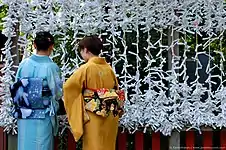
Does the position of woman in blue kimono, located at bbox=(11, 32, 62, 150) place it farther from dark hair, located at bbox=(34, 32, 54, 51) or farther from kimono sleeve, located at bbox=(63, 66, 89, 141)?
kimono sleeve, located at bbox=(63, 66, 89, 141)

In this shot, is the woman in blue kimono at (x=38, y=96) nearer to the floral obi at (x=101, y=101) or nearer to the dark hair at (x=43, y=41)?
the dark hair at (x=43, y=41)

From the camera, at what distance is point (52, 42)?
332 centimetres

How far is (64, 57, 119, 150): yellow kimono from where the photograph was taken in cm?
313

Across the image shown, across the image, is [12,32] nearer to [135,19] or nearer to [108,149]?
[135,19]

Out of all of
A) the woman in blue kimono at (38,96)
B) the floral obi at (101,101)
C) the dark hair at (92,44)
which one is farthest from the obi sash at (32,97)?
the dark hair at (92,44)

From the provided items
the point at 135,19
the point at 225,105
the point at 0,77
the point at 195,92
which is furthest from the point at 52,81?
the point at 225,105

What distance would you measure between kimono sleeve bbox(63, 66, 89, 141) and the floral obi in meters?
0.05

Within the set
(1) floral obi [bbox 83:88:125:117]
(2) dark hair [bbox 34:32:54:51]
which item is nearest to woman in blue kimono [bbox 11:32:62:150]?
(2) dark hair [bbox 34:32:54:51]

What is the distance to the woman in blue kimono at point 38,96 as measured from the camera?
3230mm

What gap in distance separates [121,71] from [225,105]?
94 cm

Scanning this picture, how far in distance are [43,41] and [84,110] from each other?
642 millimetres

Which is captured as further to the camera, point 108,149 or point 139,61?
point 139,61

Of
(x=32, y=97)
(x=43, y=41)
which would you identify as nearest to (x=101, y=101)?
(x=32, y=97)

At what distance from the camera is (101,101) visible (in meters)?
3.12
